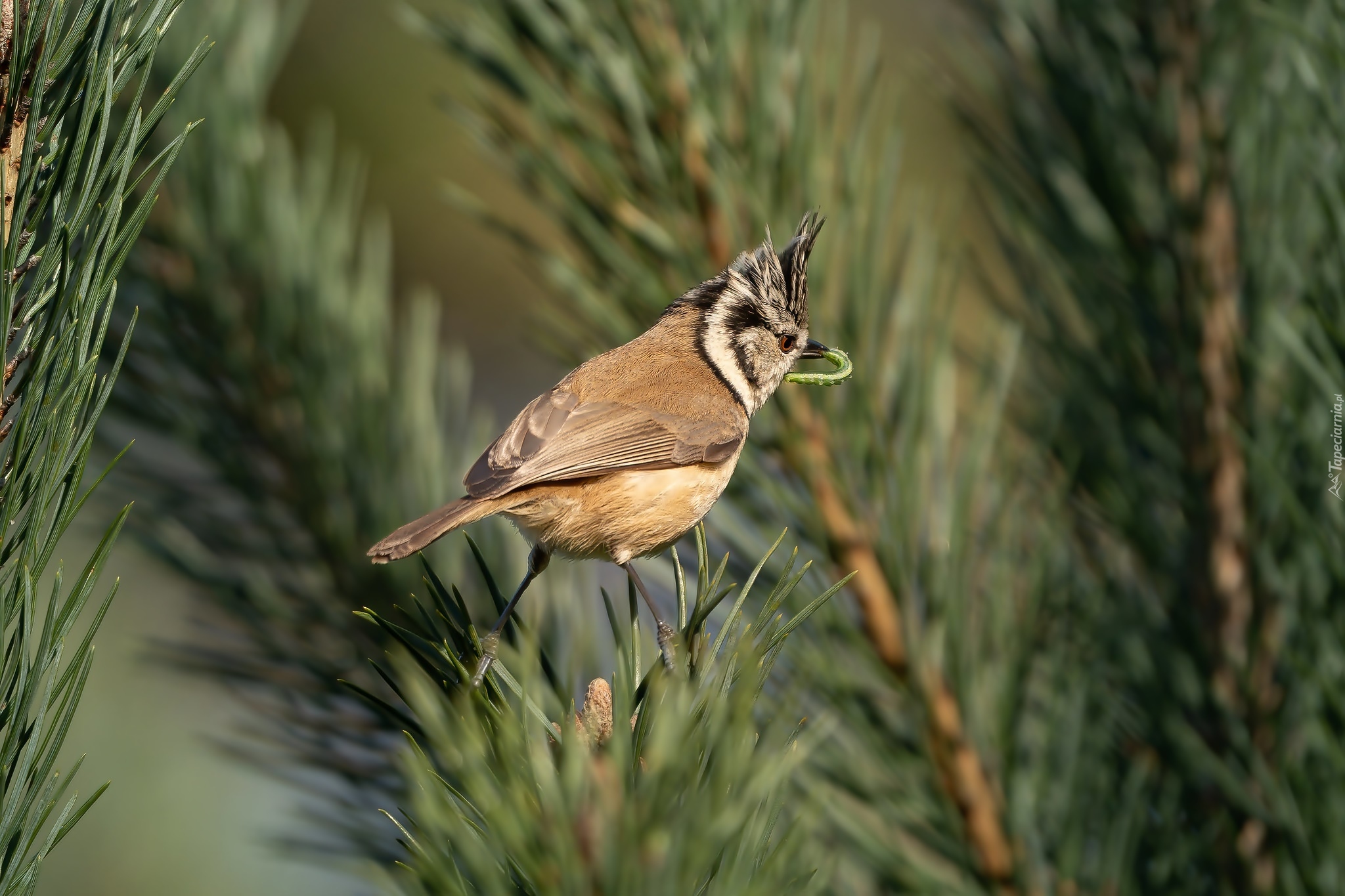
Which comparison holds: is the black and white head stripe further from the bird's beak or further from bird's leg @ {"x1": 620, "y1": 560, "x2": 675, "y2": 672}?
the bird's beak

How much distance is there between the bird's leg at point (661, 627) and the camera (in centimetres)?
88

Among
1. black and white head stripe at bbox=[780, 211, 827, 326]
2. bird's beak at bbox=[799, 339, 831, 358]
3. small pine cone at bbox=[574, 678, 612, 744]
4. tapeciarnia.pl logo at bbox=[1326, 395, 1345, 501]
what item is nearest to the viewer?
small pine cone at bbox=[574, 678, 612, 744]

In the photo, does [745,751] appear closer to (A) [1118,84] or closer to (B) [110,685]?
(A) [1118,84]

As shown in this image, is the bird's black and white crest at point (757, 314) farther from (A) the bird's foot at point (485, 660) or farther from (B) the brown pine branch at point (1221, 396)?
(A) the bird's foot at point (485, 660)

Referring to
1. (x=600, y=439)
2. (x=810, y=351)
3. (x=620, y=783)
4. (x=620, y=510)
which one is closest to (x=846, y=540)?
(x=620, y=783)

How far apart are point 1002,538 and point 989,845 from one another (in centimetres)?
31

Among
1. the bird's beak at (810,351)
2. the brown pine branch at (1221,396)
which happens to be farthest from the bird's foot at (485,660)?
the bird's beak at (810,351)

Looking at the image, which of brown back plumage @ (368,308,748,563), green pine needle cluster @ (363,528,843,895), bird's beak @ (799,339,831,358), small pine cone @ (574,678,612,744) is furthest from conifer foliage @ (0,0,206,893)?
bird's beak @ (799,339,831,358)

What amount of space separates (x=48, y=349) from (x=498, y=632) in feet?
1.46

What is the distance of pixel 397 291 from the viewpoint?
11.1 feet

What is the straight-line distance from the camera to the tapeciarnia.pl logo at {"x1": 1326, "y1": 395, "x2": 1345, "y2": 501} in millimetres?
976

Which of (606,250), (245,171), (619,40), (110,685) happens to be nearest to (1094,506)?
(606,250)

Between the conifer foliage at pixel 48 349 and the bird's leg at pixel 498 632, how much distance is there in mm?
288

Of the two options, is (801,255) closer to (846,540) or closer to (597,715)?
(846,540)
